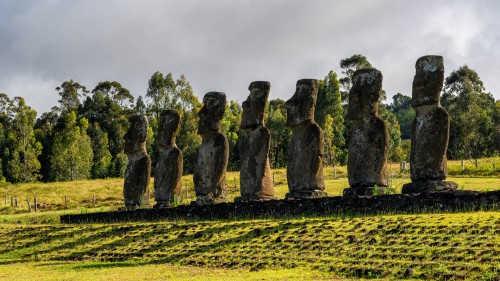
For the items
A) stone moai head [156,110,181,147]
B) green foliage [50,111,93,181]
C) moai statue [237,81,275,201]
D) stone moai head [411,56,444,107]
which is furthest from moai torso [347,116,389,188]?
green foliage [50,111,93,181]

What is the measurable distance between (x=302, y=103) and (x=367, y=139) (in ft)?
8.26

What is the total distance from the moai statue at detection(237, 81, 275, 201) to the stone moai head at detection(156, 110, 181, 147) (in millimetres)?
3703

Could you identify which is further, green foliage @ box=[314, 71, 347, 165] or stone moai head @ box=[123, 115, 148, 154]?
green foliage @ box=[314, 71, 347, 165]

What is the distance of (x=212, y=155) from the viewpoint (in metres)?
23.1

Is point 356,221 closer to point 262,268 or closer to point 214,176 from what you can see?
point 262,268

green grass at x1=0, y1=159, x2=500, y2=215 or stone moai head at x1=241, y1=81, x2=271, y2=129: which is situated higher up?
stone moai head at x1=241, y1=81, x2=271, y2=129

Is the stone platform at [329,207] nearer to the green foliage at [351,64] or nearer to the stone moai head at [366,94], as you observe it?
the stone moai head at [366,94]

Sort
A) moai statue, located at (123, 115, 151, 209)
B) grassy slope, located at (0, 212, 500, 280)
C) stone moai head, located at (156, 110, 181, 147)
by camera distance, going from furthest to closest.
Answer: moai statue, located at (123, 115, 151, 209), stone moai head, located at (156, 110, 181, 147), grassy slope, located at (0, 212, 500, 280)

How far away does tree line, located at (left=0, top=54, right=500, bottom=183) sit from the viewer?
59.1m

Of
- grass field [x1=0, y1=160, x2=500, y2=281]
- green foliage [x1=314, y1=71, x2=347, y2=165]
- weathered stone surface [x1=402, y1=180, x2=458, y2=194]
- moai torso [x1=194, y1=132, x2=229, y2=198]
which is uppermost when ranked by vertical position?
green foliage [x1=314, y1=71, x2=347, y2=165]

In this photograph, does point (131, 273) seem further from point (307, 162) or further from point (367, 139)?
point (367, 139)

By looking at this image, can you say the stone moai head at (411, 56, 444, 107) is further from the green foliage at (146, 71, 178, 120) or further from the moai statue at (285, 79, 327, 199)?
the green foliage at (146, 71, 178, 120)

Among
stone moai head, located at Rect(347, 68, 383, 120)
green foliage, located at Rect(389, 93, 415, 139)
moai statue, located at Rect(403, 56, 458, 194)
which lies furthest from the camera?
green foliage, located at Rect(389, 93, 415, 139)

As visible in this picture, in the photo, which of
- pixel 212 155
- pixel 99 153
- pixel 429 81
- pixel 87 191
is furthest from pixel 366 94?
pixel 99 153
